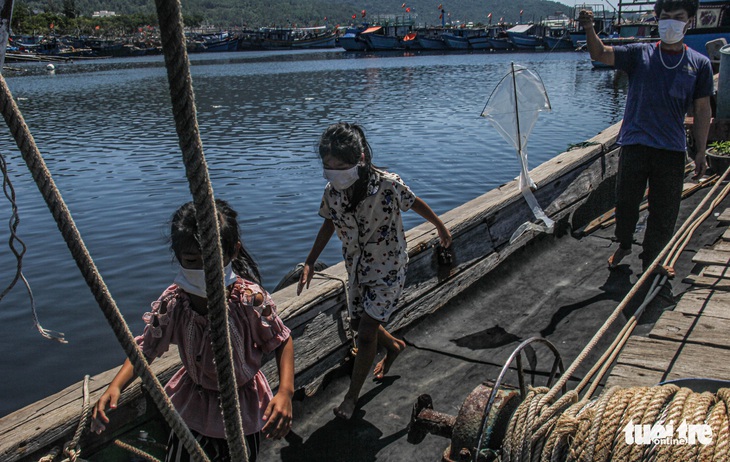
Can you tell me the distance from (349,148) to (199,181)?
1950 mm

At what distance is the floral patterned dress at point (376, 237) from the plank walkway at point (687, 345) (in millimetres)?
1219

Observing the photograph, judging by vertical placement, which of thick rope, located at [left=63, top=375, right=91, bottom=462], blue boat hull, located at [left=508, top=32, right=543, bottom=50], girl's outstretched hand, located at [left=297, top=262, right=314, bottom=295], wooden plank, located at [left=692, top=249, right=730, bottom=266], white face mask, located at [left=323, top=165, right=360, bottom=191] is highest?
blue boat hull, located at [left=508, top=32, right=543, bottom=50]

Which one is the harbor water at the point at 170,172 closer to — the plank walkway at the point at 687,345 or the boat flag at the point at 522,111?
the boat flag at the point at 522,111

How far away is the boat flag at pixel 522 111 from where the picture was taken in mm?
5109

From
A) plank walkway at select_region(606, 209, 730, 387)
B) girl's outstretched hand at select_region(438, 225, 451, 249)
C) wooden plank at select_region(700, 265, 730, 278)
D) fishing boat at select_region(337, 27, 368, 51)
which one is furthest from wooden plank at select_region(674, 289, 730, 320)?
fishing boat at select_region(337, 27, 368, 51)

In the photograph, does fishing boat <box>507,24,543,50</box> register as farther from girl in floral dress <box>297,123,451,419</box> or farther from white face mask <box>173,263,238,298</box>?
white face mask <box>173,263,238,298</box>

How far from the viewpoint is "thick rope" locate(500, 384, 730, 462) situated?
66.0 inches

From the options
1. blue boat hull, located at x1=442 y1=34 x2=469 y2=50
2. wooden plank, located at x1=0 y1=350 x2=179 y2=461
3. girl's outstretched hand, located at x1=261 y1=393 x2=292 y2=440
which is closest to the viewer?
girl's outstretched hand, located at x1=261 y1=393 x2=292 y2=440

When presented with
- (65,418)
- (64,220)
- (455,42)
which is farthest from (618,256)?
(455,42)

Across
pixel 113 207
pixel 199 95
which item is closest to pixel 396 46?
pixel 199 95

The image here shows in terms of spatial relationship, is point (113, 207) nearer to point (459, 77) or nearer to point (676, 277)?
point (676, 277)

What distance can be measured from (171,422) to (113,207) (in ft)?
36.3

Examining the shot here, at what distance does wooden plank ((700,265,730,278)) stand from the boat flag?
5.49ft

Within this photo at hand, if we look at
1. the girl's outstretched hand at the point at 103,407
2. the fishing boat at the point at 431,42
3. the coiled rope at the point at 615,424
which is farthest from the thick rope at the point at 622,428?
the fishing boat at the point at 431,42
